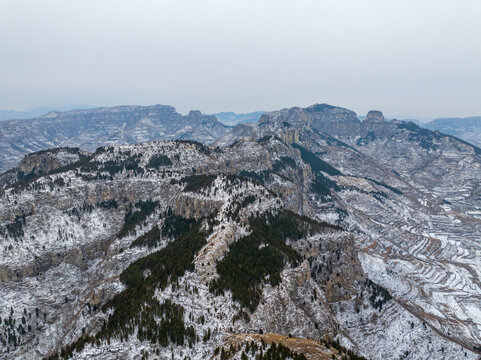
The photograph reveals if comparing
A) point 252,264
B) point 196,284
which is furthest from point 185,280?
point 252,264

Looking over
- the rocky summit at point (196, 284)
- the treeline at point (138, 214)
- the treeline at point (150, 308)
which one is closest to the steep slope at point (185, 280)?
the treeline at point (150, 308)

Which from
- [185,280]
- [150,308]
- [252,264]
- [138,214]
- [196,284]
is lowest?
[138,214]

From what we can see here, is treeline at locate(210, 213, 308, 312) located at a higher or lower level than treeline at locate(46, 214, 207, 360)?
higher

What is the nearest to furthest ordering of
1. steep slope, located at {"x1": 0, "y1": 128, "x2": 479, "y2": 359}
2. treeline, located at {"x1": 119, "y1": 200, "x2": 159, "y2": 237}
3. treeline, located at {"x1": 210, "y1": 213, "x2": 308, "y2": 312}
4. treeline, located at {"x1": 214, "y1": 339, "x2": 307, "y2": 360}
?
treeline, located at {"x1": 214, "y1": 339, "x2": 307, "y2": 360}
steep slope, located at {"x1": 0, "y1": 128, "x2": 479, "y2": 359}
treeline, located at {"x1": 210, "y1": 213, "x2": 308, "y2": 312}
treeline, located at {"x1": 119, "y1": 200, "x2": 159, "y2": 237}

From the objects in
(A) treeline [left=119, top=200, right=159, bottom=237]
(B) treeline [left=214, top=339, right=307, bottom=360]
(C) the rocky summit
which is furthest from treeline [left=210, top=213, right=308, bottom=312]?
(A) treeline [left=119, top=200, right=159, bottom=237]

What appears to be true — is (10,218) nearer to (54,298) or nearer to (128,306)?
(54,298)

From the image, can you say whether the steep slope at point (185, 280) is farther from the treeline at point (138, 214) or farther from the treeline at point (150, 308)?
the treeline at point (138, 214)

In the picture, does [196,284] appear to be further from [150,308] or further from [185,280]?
[150,308]

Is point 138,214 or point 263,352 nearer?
point 263,352

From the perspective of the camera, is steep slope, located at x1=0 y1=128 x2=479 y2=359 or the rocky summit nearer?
the rocky summit

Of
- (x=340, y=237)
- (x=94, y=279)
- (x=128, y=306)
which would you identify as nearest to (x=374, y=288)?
(x=340, y=237)

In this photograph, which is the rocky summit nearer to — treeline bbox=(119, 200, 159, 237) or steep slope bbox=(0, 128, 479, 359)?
steep slope bbox=(0, 128, 479, 359)
